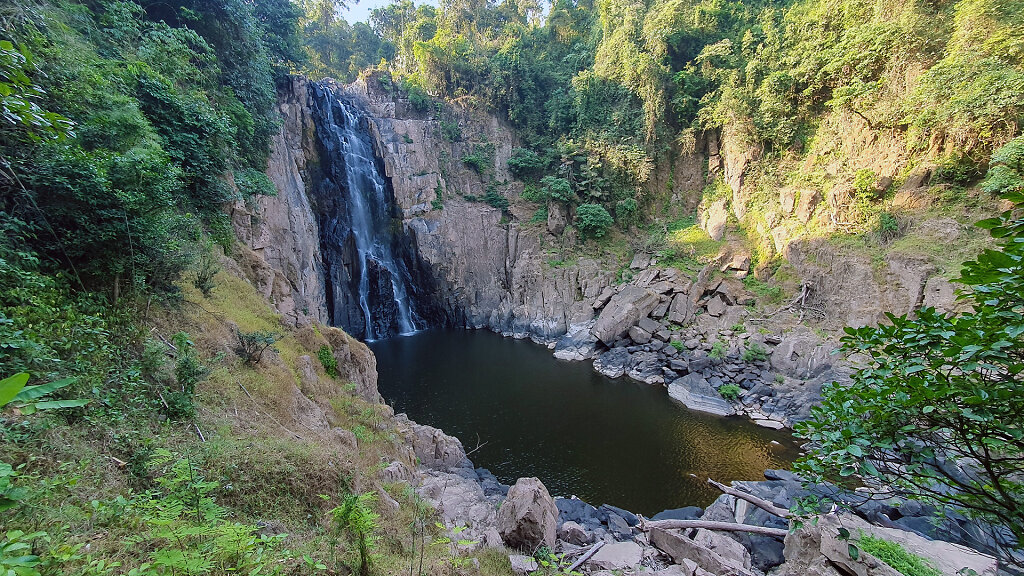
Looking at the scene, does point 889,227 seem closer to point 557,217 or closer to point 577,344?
point 577,344

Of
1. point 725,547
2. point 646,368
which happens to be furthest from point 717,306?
point 725,547

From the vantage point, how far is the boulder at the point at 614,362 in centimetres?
1812

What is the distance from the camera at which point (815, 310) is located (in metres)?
16.4

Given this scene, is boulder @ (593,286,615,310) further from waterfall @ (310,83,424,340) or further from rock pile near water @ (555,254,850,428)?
waterfall @ (310,83,424,340)

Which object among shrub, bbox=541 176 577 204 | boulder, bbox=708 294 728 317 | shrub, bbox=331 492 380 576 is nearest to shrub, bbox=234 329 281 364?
shrub, bbox=331 492 380 576

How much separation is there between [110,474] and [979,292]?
6158 millimetres

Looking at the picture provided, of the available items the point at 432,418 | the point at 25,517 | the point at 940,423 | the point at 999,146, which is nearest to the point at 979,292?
the point at 940,423

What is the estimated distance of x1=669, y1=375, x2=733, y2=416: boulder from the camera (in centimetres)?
1448

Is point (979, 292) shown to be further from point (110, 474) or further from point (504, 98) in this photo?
point (504, 98)

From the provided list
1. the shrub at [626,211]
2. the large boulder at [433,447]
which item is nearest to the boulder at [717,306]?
the shrub at [626,211]

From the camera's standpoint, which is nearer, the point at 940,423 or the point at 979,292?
the point at 979,292

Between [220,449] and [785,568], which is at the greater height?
[220,449]

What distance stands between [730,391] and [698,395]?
1.13m

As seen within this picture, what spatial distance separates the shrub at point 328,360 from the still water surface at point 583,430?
4.55 m
